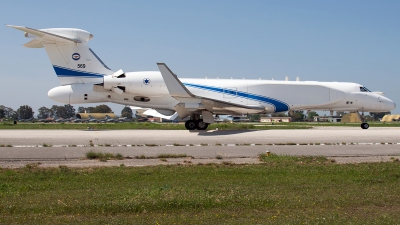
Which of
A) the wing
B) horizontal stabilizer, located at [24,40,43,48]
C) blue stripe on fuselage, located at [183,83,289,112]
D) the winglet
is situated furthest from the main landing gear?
horizontal stabilizer, located at [24,40,43,48]

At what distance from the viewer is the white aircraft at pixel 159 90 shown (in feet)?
86.7

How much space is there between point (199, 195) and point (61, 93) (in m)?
21.6

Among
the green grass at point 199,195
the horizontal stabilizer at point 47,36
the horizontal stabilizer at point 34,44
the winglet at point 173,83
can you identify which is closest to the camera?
the green grass at point 199,195

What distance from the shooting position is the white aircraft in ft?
86.7

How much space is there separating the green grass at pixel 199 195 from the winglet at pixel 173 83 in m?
13.1

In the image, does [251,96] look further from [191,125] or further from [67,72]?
[67,72]

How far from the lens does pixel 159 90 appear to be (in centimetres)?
2702

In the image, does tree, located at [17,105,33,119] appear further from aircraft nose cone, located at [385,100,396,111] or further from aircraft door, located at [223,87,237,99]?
aircraft nose cone, located at [385,100,396,111]

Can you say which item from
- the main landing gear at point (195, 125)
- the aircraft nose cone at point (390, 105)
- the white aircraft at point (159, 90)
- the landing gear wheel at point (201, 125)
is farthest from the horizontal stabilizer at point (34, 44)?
the aircraft nose cone at point (390, 105)

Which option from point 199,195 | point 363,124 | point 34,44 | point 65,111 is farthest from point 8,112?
point 199,195

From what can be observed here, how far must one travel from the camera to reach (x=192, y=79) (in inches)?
1120

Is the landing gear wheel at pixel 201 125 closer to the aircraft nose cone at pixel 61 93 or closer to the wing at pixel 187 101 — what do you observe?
the wing at pixel 187 101

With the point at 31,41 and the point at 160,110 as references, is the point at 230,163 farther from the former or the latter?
the point at 31,41

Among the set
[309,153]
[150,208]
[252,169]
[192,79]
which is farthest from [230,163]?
[192,79]
